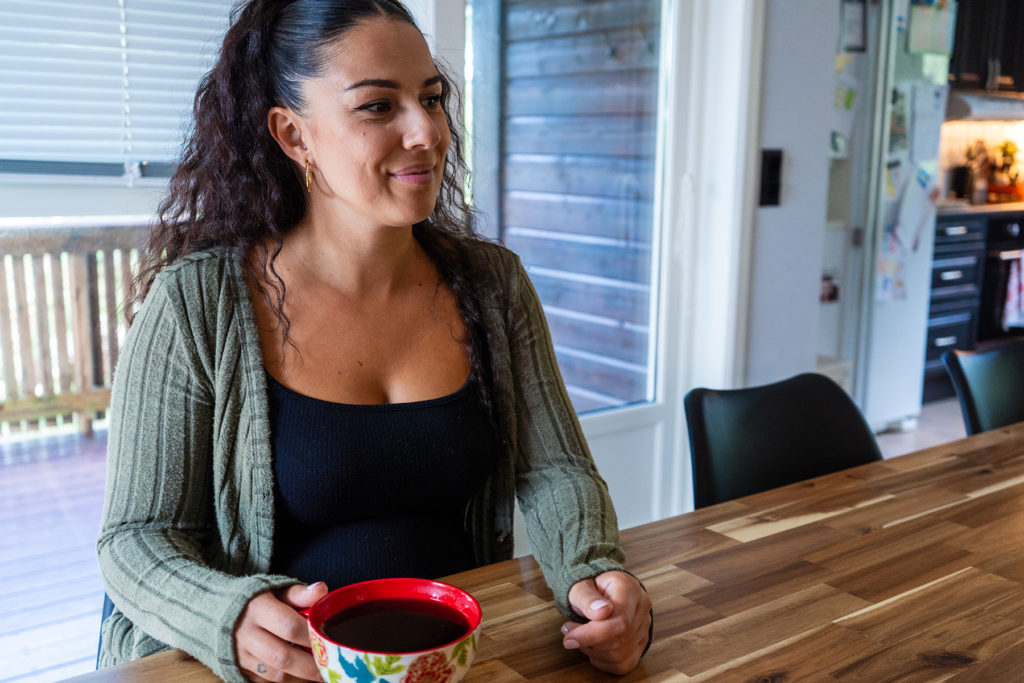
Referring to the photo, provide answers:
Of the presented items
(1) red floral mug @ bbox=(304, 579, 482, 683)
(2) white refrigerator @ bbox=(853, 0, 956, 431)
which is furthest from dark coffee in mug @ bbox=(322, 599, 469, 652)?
(2) white refrigerator @ bbox=(853, 0, 956, 431)

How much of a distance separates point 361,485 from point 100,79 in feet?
3.61

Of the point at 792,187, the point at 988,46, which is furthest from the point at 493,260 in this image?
the point at 988,46

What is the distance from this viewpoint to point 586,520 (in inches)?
45.0

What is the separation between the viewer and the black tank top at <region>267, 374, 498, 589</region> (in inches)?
45.2

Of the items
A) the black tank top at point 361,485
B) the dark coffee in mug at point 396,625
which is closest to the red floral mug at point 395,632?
the dark coffee in mug at point 396,625

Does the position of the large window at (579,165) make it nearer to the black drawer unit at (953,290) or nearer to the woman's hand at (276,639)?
the woman's hand at (276,639)

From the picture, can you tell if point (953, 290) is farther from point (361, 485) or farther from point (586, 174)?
point (361, 485)

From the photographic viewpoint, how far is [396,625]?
74 centimetres

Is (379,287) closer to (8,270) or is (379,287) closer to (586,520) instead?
(586,520)

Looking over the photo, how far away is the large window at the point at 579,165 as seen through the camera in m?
2.44

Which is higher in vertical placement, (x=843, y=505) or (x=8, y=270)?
(x=8, y=270)

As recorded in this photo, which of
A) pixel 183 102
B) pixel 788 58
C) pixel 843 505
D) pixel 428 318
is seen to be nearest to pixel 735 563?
pixel 843 505

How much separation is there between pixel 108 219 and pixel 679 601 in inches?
56.7

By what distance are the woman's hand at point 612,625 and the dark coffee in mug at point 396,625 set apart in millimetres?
176
